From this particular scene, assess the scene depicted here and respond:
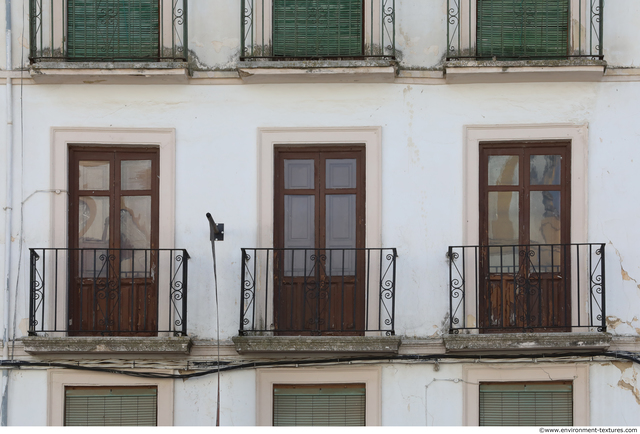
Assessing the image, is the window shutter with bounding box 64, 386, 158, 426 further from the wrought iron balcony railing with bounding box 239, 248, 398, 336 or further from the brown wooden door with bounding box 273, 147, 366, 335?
the brown wooden door with bounding box 273, 147, 366, 335

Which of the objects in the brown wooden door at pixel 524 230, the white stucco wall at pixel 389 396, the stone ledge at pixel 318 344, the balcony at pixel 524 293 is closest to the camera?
the stone ledge at pixel 318 344

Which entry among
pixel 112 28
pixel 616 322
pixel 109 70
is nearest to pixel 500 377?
pixel 616 322

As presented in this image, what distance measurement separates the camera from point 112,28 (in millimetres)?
10508

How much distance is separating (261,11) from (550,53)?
326 cm

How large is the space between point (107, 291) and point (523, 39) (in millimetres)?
5398

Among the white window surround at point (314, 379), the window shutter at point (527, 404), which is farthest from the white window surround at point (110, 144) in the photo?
the window shutter at point (527, 404)

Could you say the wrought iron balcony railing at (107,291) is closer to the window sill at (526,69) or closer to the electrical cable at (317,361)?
the electrical cable at (317,361)

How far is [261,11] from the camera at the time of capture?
10383mm

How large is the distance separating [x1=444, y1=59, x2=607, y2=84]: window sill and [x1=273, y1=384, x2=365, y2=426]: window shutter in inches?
141

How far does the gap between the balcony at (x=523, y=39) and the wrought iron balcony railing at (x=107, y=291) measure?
12.4 feet

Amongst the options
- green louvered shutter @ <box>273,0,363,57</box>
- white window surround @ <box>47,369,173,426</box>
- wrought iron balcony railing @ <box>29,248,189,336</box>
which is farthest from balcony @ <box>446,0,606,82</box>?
white window surround @ <box>47,369,173,426</box>

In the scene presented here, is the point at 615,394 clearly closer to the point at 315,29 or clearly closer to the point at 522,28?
the point at 522,28

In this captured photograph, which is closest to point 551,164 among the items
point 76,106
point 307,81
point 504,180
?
point 504,180

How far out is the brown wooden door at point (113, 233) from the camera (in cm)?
1030
